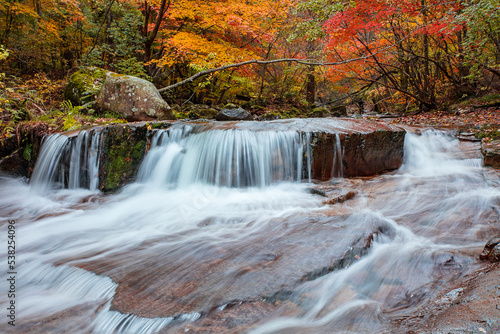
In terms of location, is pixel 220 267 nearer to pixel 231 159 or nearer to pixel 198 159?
pixel 231 159

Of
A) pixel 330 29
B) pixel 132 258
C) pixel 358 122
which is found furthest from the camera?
pixel 330 29

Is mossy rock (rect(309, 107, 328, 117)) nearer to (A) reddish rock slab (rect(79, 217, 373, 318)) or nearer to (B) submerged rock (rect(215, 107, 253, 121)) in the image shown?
(B) submerged rock (rect(215, 107, 253, 121))

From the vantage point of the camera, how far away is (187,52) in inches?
395

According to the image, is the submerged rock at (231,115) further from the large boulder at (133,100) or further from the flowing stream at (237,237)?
the flowing stream at (237,237)

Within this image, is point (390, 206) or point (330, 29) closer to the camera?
point (390, 206)

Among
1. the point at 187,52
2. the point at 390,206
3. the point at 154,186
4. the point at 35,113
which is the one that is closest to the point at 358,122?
the point at 390,206

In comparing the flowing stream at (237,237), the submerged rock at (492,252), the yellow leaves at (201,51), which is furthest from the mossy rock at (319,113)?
the submerged rock at (492,252)

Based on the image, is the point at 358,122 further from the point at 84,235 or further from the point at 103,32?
the point at 103,32

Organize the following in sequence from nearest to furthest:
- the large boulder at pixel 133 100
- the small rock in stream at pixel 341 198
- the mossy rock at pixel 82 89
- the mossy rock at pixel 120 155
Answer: the small rock in stream at pixel 341 198, the mossy rock at pixel 120 155, the large boulder at pixel 133 100, the mossy rock at pixel 82 89

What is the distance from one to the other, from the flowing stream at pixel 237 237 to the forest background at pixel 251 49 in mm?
2729

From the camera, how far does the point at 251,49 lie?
482 inches

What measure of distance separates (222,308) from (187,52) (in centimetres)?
975

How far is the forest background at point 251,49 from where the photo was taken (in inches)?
300

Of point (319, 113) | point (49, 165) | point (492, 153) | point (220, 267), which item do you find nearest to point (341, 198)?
point (220, 267)
